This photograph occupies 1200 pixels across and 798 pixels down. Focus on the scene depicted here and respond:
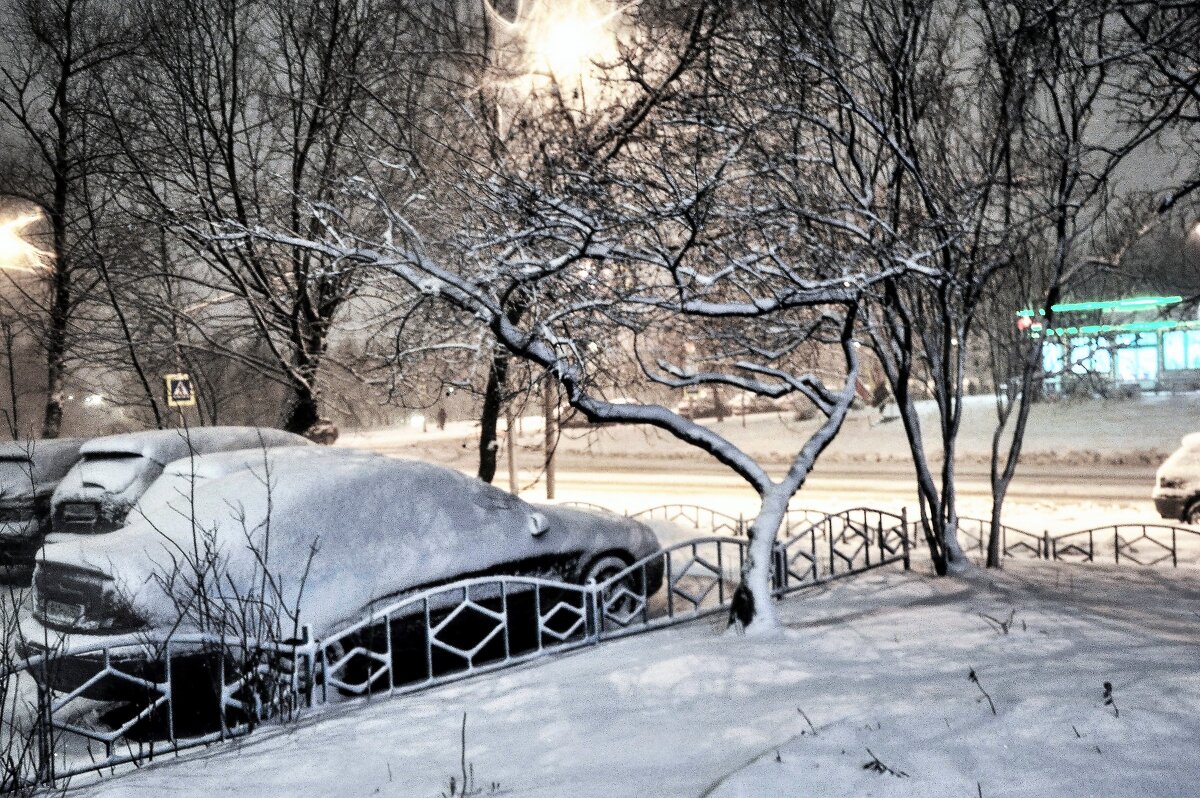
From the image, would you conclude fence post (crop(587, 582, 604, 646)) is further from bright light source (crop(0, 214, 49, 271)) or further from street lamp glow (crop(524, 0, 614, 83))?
bright light source (crop(0, 214, 49, 271))

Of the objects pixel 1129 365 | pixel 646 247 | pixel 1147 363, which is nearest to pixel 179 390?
pixel 646 247

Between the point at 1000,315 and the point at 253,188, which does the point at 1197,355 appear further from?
the point at 253,188

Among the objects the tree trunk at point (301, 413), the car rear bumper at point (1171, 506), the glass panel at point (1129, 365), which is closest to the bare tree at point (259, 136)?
the tree trunk at point (301, 413)

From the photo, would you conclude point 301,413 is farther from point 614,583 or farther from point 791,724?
point 791,724

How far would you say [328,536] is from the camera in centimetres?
606

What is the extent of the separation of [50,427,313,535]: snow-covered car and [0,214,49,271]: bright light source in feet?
26.7

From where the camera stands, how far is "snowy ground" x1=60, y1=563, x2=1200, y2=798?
12.0 feet

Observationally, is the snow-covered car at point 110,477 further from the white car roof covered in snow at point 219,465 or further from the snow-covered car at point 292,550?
the snow-covered car at point 292,550

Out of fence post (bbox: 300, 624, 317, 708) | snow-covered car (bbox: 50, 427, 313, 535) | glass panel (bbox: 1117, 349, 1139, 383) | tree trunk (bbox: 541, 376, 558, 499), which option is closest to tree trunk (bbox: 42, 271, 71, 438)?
snow-covered car (bbox: 50, 427, 313, 535)

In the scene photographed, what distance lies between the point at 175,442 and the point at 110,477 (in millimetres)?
A: 685

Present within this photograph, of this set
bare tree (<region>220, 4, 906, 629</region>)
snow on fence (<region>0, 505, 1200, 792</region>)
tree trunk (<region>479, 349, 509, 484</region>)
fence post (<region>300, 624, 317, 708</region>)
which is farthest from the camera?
tree trunk (<region>479, 349, 509, 484</region>)

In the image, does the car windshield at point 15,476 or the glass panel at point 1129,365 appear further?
the glass panel at point 1129,365

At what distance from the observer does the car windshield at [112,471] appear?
9242mm

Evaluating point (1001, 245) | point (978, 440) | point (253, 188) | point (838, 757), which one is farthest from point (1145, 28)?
point (978, 440)
